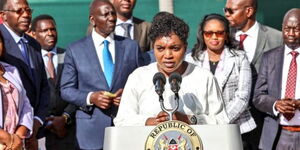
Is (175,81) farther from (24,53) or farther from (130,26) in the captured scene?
(130,26)

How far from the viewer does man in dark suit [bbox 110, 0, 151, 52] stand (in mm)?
8711

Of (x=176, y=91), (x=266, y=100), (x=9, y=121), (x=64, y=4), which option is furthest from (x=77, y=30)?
(x=176, y=91)

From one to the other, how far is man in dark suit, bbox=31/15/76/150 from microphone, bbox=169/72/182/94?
9.82 feet

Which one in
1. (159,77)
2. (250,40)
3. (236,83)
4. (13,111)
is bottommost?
(13,111)

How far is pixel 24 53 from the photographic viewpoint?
749cm

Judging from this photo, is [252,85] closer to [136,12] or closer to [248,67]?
[248,67]

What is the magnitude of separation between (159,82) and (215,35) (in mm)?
2739

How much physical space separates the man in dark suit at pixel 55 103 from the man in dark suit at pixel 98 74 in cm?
49

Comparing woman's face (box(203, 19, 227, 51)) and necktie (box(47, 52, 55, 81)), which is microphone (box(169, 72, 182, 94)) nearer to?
woman's face (box(203, 19, 227, 51))

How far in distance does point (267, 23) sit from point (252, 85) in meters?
2.26

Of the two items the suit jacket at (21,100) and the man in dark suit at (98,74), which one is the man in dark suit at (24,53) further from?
the suit jacket at (21,100)

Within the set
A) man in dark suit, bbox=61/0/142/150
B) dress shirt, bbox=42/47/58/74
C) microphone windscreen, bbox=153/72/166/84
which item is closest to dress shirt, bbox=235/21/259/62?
man in dark suit, bbox=61/0/142/150

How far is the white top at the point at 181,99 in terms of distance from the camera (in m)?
5.89

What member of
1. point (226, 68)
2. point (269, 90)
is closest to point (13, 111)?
point (226, 68)
